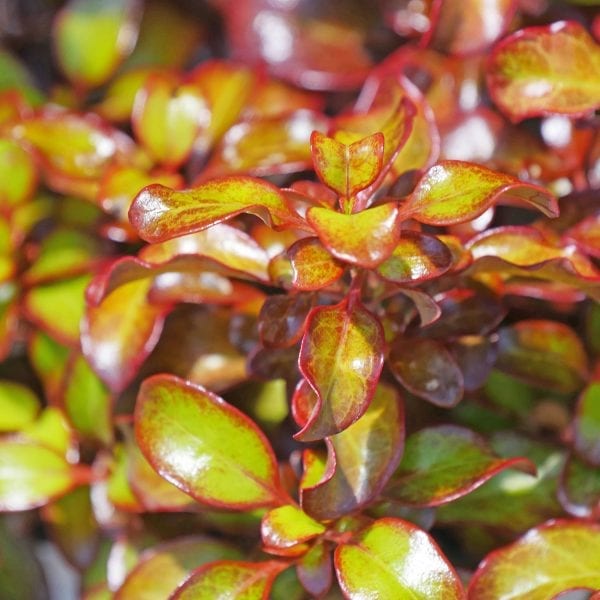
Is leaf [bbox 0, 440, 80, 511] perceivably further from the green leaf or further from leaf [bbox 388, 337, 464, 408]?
leaf [bbox 388, 337, 464, 408]

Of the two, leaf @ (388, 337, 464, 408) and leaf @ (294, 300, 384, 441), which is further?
leaf @ (388, 337, 464, 408)

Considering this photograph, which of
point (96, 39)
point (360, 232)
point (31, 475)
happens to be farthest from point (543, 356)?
point (96, 39)

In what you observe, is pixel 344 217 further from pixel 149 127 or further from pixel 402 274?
pixel 149 127

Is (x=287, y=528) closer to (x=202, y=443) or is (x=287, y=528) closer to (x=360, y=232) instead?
(x=202, y=443)

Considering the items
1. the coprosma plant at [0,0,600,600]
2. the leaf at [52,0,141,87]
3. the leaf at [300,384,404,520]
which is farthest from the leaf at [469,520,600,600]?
the leaf at [52,0,141,87]

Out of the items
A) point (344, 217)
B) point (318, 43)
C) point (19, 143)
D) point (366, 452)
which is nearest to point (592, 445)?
point (366, 452)
